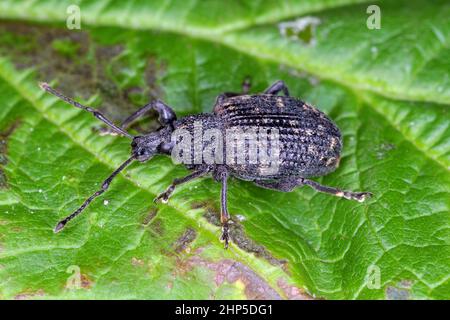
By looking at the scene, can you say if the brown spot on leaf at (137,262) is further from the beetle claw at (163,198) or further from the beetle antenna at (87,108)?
the beetle antenna at (87,108)

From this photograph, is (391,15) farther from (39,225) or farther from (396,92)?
(39,225)

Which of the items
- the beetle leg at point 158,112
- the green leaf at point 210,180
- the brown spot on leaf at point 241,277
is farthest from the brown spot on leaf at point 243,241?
the beetle leg at point 158,112

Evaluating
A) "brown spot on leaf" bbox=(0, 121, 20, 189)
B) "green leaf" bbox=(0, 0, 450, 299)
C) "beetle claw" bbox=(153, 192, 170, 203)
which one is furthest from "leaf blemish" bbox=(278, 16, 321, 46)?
"brown spot on leaf" bbox=(0, 121, 20, 189)

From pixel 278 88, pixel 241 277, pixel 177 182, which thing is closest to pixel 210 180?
pixel 177 182

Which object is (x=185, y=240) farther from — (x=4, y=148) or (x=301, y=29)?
(x=301, y=29)

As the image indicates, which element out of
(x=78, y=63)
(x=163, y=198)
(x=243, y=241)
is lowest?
(x=243, y=241)

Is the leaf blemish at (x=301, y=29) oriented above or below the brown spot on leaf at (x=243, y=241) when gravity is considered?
above

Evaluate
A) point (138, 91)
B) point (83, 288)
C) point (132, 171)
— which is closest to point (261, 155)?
point (132, 171)
